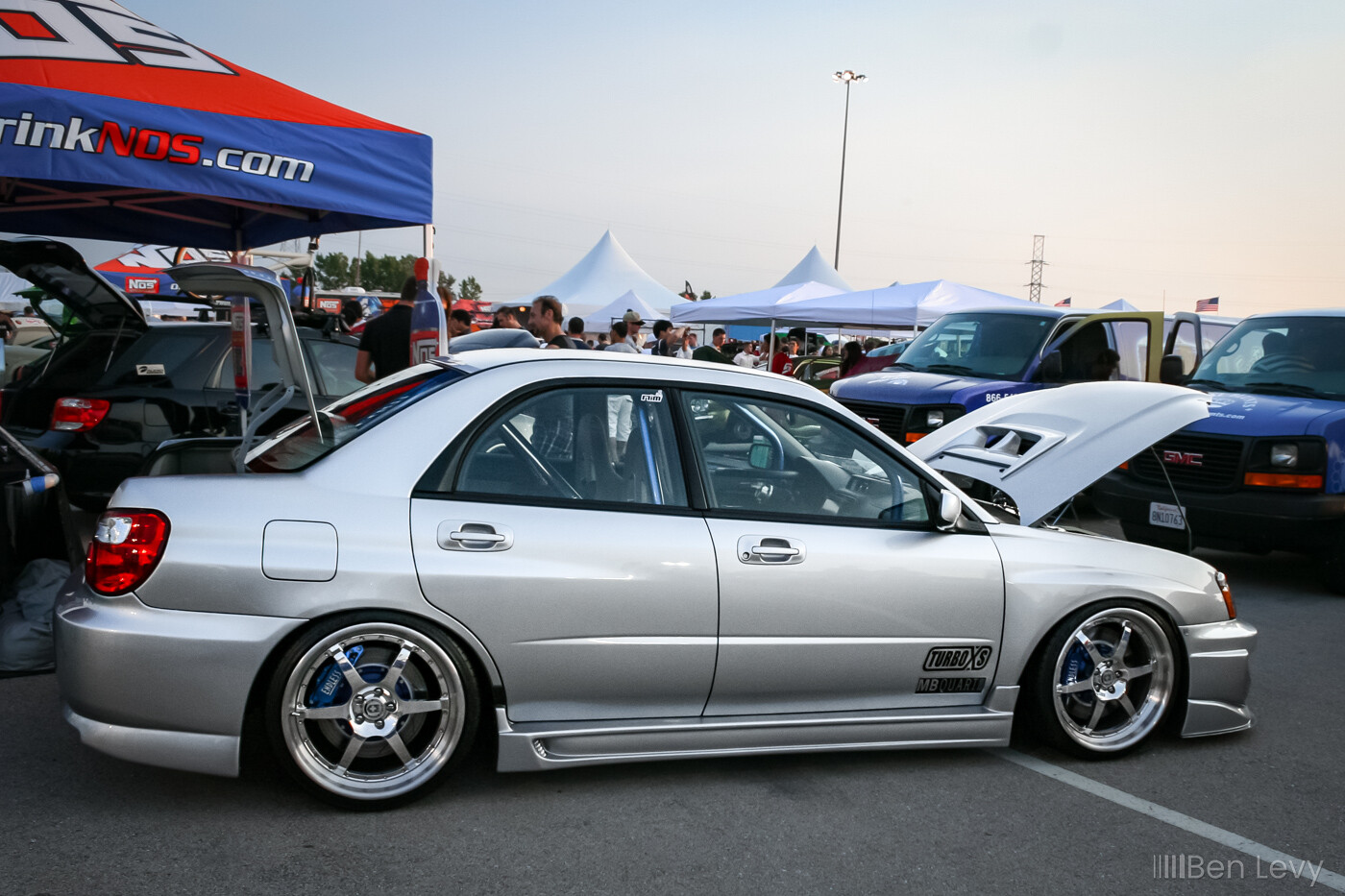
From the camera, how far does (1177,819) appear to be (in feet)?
11.5

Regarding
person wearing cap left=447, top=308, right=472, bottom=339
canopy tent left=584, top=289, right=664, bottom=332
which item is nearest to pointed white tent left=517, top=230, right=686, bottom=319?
canopy tent left=584, top=289, right=664, bottom=332

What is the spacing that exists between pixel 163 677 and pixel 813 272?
96.7 feet

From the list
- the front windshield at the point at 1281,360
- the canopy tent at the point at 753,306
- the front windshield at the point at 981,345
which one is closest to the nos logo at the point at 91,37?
the front windshield at the point at 981,345

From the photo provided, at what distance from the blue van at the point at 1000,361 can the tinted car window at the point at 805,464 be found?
504 centimetres

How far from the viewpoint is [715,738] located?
138 inches

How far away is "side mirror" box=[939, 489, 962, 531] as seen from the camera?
3689mm

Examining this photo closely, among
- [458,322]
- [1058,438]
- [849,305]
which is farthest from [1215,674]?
[849,305]

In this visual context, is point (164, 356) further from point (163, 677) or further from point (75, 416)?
point (163, 677)

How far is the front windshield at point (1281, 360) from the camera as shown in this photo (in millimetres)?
7570

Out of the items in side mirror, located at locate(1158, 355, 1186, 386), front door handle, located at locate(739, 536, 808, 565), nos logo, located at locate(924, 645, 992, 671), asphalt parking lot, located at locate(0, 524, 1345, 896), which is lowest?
asphalt parking lot, located at locate(0, 524, 1345, 896)

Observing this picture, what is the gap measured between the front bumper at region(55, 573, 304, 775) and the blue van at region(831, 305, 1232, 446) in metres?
6.56

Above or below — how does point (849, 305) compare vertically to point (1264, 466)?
above

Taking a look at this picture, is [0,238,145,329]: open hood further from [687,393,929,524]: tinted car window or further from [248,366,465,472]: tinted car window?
[687,393,929,524]: tinted car window

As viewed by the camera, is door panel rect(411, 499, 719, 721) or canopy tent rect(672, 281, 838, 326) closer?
door panel rect(411, 499, 719, 721)
